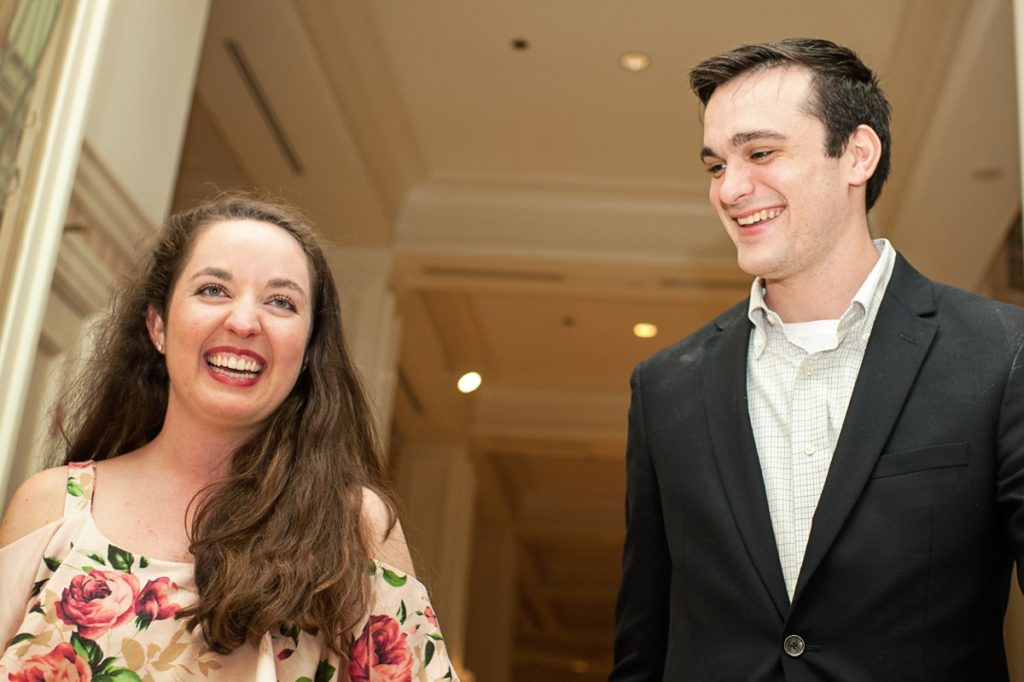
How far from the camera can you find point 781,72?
7.44ft

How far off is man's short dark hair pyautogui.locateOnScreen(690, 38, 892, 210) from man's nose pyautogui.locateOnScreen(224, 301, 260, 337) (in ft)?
3.05

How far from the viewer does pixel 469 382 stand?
31.6 feet

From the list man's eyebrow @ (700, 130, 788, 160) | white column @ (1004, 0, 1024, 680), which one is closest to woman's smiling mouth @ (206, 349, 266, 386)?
man's eyebrow @ (700, 130, 788, 160)

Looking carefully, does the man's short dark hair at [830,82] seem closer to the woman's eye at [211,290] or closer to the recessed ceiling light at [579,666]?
the woman's eye at [211,290]

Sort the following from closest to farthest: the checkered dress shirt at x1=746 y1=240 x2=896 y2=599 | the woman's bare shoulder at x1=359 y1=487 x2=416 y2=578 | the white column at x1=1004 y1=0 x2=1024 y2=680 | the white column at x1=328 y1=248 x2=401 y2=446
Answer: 1. the checkered dress shirt at x1=746 y1=240 x2=896 y2=599
2. the woman's bare shoulder at x1=359 y1=487 x2=416 y2=578
3. the white column at x1=1004 y1=0 x2=1024 y2=680
4. the white column at x1=328 y1=248 x2=401 y2=446

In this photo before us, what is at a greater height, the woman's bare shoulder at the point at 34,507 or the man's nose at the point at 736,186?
the man's nose at the point at 736,186

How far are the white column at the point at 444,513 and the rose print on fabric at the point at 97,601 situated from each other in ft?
25.3

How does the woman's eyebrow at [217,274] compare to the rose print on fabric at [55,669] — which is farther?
the woman's eyebrow at [217,274]

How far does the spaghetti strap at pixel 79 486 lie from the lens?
2072 millimetres

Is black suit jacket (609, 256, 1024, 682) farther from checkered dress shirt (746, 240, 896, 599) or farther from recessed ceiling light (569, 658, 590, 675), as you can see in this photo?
recessed ceiling light (569, 658, 590, 675)

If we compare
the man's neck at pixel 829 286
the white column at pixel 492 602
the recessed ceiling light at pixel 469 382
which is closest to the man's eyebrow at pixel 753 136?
the man's neck at pixel 829 286

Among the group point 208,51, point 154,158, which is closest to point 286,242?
point 154,158

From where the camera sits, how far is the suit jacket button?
188 centimetres

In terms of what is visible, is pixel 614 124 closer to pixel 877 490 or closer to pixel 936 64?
pixel 936 64
